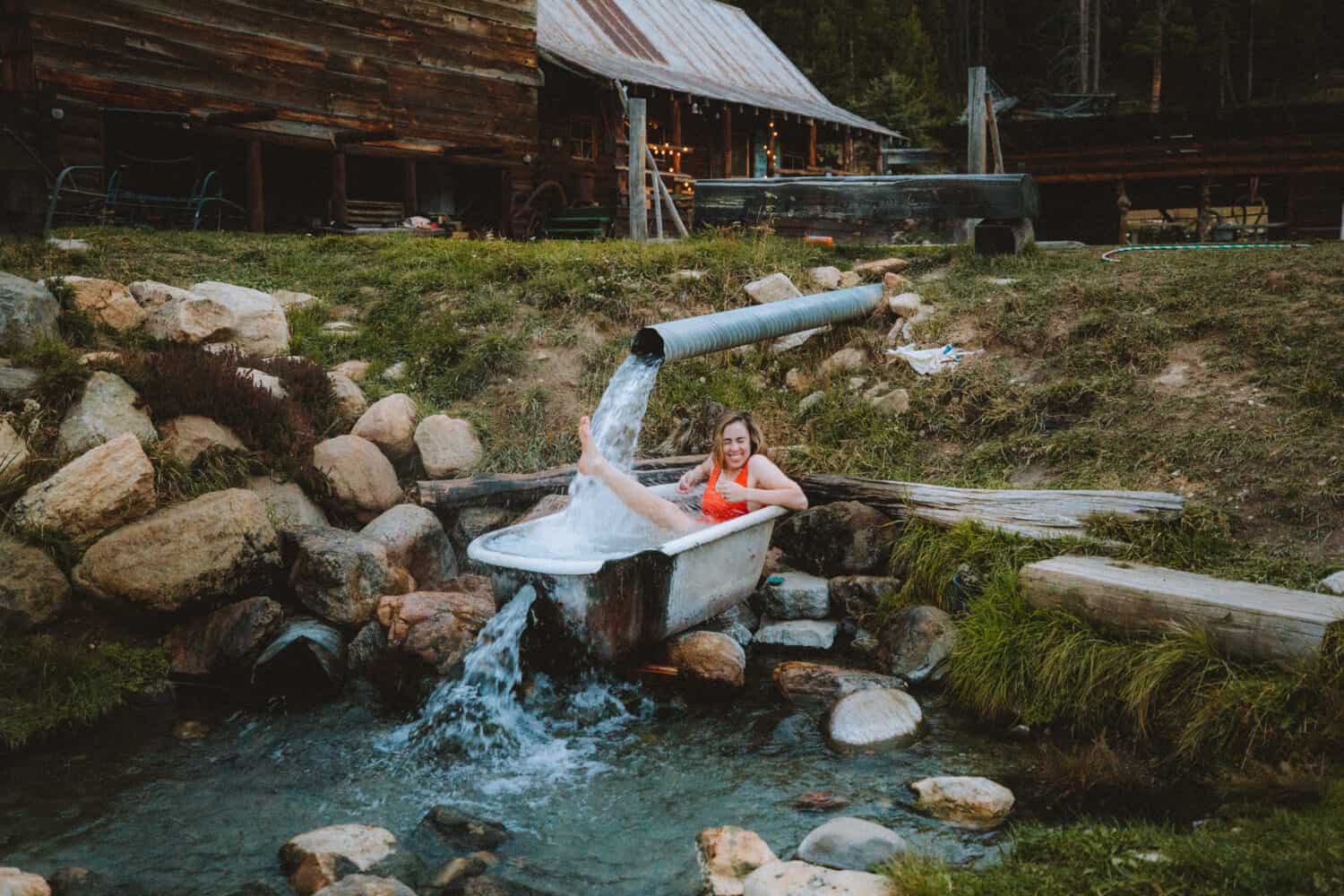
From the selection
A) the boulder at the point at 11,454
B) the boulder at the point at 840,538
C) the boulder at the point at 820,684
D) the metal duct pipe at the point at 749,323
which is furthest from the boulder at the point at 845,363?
the boulder at the point at 11,454

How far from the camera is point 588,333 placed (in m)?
9.42

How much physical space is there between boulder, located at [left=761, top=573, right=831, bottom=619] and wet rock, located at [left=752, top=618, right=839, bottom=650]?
0.06 m

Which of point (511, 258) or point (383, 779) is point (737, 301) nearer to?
point (511, 258)

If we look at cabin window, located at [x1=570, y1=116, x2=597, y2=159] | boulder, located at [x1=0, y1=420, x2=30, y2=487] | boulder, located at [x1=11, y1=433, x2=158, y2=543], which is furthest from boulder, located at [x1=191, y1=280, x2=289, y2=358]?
cabin window, located at [x1=570, y1=116, x2=597, y2=159]

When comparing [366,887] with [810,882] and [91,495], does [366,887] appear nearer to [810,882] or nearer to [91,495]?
[810,882]

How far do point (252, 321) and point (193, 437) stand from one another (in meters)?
2.06

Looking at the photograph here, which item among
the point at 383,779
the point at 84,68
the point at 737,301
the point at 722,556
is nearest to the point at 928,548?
the point at 722,556

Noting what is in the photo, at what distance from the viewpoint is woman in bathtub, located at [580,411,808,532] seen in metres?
6.09

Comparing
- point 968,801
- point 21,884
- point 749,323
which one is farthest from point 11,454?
point 968,801

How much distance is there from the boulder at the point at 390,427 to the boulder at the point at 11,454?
223 cm

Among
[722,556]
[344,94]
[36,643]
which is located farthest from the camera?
[344,94]

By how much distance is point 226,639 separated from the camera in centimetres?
577

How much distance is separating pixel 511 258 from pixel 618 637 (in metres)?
6.29

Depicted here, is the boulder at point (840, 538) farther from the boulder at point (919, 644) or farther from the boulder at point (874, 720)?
the boulder at point (874, 720)
